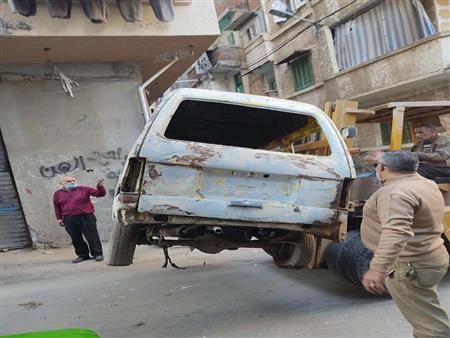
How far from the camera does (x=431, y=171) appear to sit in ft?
15.7

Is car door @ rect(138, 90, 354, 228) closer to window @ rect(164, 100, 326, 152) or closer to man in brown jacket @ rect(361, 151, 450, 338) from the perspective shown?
window @ rect(164, 100, 326, 152)

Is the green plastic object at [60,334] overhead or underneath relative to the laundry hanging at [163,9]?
underneath

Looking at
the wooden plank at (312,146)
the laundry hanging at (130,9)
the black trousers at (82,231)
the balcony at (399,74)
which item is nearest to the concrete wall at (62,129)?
the black trousers at (82,231)

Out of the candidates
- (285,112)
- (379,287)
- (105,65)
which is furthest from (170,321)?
(105,65)

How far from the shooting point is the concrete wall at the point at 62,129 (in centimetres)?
909

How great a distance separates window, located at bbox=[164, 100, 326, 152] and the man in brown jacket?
5.79ft

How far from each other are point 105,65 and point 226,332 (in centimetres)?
706

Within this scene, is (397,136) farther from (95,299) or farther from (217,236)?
(95,299)

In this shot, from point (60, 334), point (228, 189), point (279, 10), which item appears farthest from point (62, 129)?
point (279, 10)

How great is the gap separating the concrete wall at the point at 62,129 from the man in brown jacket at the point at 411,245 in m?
7.55

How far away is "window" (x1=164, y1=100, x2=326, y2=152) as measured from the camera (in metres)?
4.71

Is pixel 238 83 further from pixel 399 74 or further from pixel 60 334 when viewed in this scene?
pixel 60 334

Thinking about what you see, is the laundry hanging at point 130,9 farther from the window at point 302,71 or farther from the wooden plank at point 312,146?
the window at point 302,71

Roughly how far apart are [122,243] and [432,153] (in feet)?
10.5
